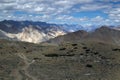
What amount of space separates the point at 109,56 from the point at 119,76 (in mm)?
41879

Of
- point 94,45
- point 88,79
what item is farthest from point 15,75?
point 94,45

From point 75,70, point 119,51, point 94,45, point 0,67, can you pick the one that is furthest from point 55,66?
point 94,45

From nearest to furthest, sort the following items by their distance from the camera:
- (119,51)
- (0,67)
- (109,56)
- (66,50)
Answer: (0,67), (109,56), (119,51), (66,50)

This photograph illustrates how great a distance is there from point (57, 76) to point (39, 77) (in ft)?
21.7

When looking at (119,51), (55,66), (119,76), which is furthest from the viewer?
(119,51)

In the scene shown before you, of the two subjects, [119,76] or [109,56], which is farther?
[109,56]

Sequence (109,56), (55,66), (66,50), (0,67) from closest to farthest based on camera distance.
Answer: (0,67) < (55,66) < (109,56) < (66,50)

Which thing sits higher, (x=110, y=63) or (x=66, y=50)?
(x=110, y=63)

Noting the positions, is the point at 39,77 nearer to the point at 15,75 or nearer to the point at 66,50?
the point at 15,75

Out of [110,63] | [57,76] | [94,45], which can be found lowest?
[94,45]

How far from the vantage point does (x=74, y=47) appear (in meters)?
163

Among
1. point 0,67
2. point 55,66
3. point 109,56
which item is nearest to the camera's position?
point 0,67

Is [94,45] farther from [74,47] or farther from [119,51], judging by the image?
[119,51]

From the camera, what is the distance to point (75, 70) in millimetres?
105812
